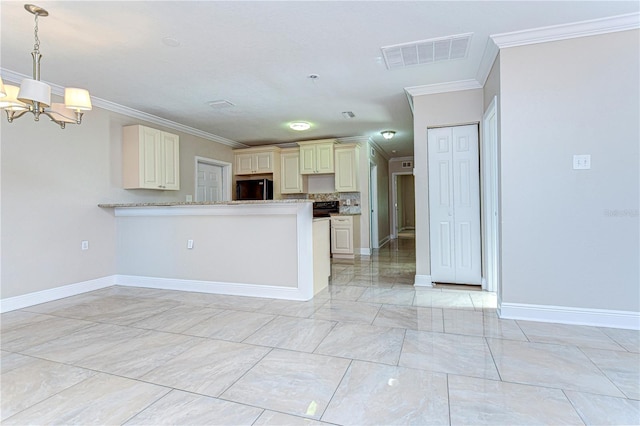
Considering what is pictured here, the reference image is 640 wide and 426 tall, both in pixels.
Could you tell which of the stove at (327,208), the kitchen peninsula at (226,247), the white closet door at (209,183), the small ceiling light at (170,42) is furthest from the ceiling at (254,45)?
the stove at (327,208)

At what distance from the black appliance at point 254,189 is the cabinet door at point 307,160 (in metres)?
0.81

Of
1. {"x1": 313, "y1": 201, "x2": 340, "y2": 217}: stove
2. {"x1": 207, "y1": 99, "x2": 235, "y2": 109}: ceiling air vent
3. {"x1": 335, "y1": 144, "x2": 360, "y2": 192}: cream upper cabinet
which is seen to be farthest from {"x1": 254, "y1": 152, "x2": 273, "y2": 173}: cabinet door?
{"x1": 207, "y1": 99, "x2": 235, "y2": 109}: ceiling air vent

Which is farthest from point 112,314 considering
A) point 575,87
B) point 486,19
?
point 575,87

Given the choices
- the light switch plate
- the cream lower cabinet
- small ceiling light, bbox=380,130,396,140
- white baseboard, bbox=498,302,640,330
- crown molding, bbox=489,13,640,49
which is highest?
small ceiling light, bbox=380,130,396,140

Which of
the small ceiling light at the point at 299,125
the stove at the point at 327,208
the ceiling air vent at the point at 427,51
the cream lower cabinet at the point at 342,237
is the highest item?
the small ceiling light at the point at 299,125

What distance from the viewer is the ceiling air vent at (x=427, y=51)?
2762 mm

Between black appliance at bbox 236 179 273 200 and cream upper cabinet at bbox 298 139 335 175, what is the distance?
81 centimetres

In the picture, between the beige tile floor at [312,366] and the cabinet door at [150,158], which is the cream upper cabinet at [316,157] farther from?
the beige tile floor at [312,366]

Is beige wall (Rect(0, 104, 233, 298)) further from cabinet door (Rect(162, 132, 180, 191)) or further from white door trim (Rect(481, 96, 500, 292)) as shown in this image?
white door trim (Rect(481, 96, 500, 292))

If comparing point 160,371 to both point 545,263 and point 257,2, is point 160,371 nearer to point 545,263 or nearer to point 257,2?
point 257,2

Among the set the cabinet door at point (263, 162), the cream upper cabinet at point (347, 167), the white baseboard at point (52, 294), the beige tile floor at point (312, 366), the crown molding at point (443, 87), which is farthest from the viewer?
the cabinet door at point (263, 162)

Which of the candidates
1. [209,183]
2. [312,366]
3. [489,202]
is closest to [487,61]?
[489,202]

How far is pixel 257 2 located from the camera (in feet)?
7.20

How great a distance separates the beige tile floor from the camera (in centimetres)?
153
